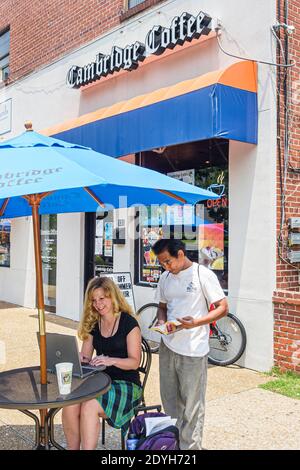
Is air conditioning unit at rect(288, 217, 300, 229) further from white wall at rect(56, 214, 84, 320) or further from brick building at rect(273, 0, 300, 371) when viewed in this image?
white wall at rect(56, 214, 84, 320)

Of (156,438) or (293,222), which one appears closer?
(156,438)

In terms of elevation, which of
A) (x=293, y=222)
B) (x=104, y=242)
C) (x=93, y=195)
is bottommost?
(x=104, y=242)

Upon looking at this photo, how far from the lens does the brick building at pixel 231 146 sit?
621 cm

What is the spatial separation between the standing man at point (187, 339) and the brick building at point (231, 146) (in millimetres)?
2542

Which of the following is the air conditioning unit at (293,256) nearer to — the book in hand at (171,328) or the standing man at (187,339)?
the standing man at (187,339)

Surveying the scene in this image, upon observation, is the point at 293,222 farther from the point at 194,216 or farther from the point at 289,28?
the point at 289,28

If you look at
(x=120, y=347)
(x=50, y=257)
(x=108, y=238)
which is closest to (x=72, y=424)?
(x=120, y=347)

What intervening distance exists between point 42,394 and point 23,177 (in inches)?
55.1

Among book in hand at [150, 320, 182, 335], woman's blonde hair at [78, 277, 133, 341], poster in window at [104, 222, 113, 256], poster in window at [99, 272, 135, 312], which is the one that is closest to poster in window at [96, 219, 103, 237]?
poster in window at [104, 222, 113, 256]

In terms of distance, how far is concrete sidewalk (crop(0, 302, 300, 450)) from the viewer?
4.09m

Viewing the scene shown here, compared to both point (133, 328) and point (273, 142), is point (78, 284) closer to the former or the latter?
point (273, 142)

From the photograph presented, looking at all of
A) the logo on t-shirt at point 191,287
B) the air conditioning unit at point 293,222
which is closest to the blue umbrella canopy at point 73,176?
the logo on t-shirt at point 191,287

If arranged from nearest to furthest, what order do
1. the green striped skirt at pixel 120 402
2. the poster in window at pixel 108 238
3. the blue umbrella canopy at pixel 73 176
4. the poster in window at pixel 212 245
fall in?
1. the blue umbrella canopy at pixel 73 176
2. the green striped skirt at pixel 120 402
3. the poster in window at pixel 212 245
4. the poster in window at pixel 108 238

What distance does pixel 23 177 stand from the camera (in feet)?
9.23
